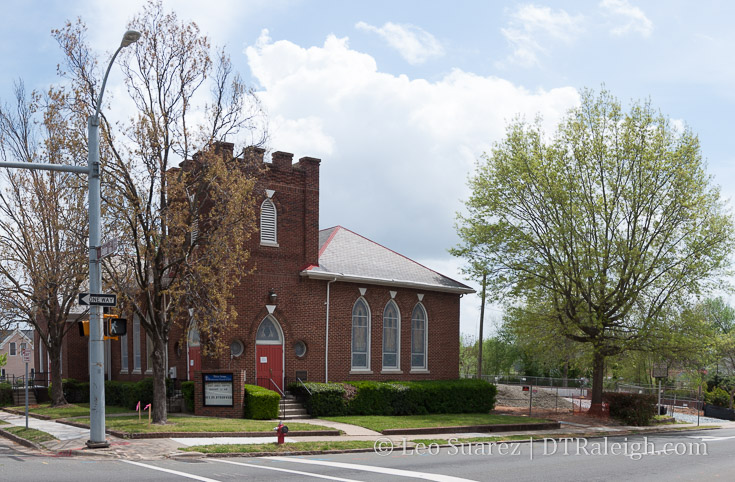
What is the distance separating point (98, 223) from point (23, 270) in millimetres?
14631

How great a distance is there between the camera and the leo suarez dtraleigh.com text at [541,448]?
680 inches

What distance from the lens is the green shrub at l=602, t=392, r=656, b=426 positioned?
29844 mm

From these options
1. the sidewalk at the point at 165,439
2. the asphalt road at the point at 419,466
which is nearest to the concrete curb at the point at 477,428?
the sidewalk at the point at 165,439

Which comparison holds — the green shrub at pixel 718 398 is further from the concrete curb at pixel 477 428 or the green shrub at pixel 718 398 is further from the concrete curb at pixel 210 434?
the concrete curb at pixel 210 434

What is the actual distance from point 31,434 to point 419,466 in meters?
11.5

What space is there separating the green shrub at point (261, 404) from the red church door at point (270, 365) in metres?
2.20

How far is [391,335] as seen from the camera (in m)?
29.8

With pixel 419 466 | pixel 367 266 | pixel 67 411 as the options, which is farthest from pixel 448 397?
pixel 67 411

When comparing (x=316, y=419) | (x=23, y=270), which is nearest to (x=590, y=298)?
(x=316, y=419)

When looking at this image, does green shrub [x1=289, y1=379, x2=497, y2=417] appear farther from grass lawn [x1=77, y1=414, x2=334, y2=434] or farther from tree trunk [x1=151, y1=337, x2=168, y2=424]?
tree trunk [x1=151, y1=337, x2=168, y2=424]

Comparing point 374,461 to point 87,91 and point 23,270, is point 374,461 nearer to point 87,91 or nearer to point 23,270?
point 87,91

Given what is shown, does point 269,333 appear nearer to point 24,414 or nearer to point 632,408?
point 24,414

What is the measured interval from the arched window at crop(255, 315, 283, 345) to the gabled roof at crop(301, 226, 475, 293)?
2174 millimetres

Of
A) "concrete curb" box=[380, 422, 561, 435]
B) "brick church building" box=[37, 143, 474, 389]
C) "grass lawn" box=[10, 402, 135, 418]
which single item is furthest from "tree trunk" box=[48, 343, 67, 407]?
"concrete curb" box=[380, 422, 561, 435]
